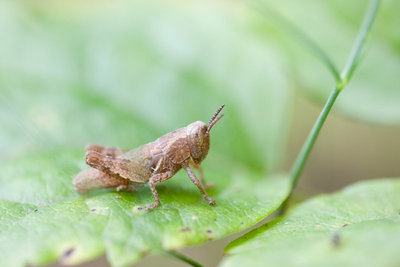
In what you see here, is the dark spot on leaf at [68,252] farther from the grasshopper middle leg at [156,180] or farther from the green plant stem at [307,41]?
the green plant stem at [307,41]

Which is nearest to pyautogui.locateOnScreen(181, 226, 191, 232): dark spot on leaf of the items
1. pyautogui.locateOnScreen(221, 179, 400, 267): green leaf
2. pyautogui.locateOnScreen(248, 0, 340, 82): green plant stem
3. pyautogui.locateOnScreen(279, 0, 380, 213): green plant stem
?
pyautogui.locateOnScreen(221, 179, 400, 267): green leaf

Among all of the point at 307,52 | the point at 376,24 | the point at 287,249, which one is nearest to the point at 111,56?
the point at 307,52

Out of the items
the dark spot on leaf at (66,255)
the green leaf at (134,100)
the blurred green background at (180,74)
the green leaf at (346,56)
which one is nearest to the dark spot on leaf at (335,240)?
the green leaf at (134,100)

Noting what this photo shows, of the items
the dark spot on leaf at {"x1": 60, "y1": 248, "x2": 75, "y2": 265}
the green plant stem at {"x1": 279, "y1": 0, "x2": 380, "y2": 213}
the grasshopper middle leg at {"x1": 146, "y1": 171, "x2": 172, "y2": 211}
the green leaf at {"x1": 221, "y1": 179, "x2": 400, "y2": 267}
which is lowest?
the dark spot on leaf at {"x1": 60, "y1": 248, "x2": 75, "y2": 265}

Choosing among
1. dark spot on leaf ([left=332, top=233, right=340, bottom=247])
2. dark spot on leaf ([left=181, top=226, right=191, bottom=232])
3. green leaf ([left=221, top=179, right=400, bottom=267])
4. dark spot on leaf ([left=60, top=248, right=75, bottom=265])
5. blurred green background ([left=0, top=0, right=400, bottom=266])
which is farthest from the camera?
blurred green background ([left=0, top=0, right=400, bottom=266])

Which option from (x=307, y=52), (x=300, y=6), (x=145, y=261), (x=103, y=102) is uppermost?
(x=300, y=6)

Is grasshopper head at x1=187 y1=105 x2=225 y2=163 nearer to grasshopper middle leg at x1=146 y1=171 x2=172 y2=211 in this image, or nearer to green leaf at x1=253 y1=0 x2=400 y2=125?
grasshopper middle leg at x1=146 y1=171 x2=172 y2=211

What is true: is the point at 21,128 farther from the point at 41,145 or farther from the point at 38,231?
the point at 38,231
